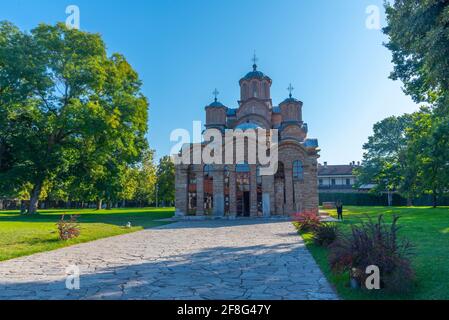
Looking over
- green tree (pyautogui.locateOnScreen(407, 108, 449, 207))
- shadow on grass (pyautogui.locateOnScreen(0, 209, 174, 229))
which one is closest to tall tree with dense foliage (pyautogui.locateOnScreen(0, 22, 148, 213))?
shadow on grass (pyautogui.locateOnScreen(0, 209, 174, 229))

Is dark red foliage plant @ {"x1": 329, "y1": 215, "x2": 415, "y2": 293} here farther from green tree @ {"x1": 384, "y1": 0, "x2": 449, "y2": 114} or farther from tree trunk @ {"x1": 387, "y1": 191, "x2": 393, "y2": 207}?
tree trunk @ {"x1": 387, "y1": 191, "x2": 393, "y2": 207}

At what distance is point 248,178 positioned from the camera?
28547 mm

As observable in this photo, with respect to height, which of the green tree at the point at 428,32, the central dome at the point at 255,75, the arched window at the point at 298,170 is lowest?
the arched window at the point at 298,170

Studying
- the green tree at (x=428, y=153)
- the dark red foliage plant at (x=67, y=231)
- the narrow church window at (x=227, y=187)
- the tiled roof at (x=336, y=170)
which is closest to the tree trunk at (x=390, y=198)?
the tiled roof at (x=336, y=170)

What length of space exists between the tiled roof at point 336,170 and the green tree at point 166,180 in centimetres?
3012

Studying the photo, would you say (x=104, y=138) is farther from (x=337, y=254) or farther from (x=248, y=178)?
(x=337, y=254)

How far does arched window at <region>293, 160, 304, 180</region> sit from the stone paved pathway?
685 inches

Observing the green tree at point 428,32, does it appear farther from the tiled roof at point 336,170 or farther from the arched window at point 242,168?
the tiled roof at point 336,170

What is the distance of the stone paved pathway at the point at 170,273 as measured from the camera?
575 cm

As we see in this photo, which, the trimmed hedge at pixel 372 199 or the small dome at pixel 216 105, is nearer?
the small dome at pixel 216 105

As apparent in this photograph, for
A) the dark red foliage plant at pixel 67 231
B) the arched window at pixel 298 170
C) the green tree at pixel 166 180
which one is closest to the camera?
the dark red foliage plant at pixel 67 231
